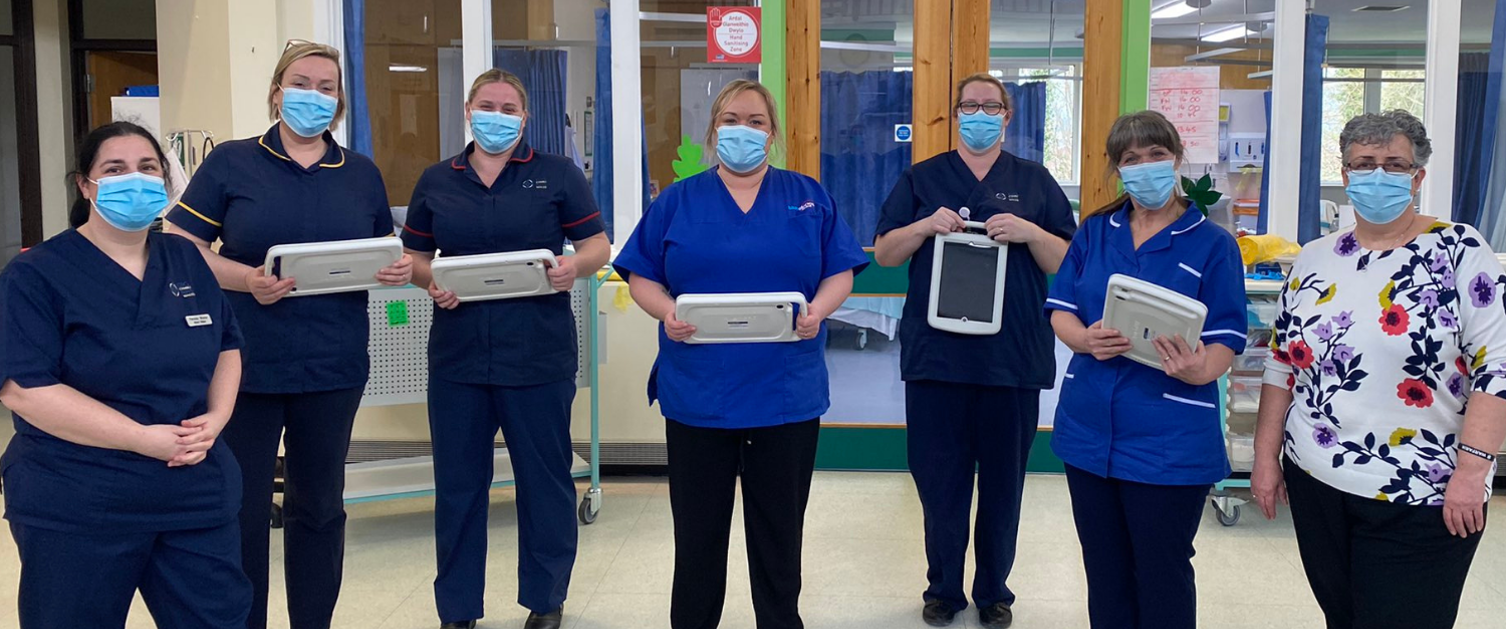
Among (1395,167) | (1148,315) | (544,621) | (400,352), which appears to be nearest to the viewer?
(1395,167)

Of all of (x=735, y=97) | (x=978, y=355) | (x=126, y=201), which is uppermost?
(x=735, y=97)

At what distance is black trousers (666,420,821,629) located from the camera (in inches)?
99.6

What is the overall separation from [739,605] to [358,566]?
4.36 ft

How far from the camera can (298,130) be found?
254 cm

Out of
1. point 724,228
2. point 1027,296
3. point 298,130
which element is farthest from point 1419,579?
point 298,130

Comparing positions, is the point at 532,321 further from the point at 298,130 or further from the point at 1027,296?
the point at 1027,296

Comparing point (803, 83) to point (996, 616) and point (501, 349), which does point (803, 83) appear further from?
point (996, 616)

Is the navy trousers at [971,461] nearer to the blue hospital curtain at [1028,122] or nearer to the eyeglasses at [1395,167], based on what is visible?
the eyeglasses at [1395,167]

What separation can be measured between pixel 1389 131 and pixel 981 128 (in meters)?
1.10

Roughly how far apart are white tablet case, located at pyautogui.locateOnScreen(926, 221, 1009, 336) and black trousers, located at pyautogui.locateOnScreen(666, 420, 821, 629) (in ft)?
1.97

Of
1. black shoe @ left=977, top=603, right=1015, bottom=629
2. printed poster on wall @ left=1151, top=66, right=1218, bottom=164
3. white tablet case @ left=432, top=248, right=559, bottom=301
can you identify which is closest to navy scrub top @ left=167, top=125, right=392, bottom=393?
white tablet case @ left=432, top=248, right=559, bottom=301

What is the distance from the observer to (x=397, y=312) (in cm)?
391

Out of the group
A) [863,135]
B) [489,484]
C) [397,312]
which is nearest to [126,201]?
[489,484]

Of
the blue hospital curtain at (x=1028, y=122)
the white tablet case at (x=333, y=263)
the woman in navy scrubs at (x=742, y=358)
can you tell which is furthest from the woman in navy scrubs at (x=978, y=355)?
the blue hospital curtain at (x=1028, y=122)
